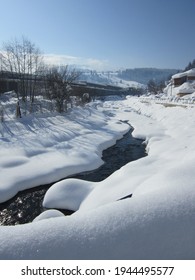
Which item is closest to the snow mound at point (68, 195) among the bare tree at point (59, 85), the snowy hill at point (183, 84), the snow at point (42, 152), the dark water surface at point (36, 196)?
the dark water surface at point (36, 196)

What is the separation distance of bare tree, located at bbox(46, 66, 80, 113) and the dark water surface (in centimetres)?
1627

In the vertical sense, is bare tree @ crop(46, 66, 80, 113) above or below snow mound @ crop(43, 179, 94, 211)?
above

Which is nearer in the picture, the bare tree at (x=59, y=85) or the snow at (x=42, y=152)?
the snow at (x=42, y=152)

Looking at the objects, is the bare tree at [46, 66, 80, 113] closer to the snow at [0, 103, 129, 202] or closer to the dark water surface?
the snow at [0, 103, 129, 202]

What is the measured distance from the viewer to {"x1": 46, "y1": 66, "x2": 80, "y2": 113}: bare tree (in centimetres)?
3294

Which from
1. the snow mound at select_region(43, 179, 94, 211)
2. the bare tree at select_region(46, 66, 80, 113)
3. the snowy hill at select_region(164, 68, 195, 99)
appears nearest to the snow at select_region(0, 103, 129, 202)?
the snow mound at select_region(43, 179, 94, 211)

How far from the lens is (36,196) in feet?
35.4

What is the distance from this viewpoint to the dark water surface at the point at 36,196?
30.2ft

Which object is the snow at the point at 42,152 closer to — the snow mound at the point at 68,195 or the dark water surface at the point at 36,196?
the dark water surface at the point at 36,196

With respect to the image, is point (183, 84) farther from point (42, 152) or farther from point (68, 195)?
point (68, 195)

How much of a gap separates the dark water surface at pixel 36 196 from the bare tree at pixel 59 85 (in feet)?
53.4

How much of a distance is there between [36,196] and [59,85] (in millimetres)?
24143

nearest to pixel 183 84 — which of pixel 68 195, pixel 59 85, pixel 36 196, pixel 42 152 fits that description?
pixel 59 85

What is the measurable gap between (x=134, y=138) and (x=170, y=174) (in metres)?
16.4
